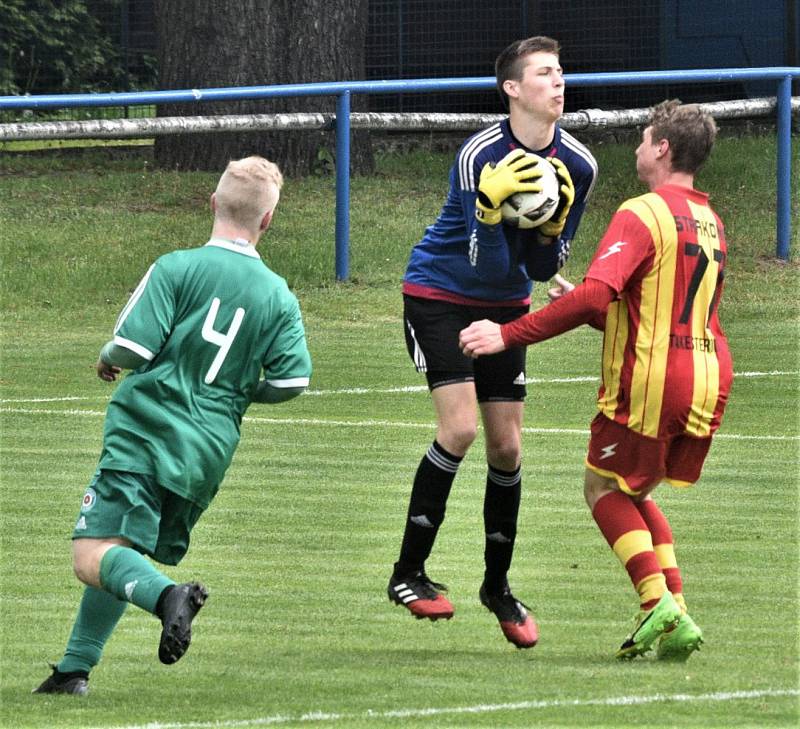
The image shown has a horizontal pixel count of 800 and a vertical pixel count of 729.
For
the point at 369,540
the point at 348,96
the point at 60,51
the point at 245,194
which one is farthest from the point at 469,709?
the point at 60,51

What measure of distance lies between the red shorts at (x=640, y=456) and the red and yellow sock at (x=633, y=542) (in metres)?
0.08

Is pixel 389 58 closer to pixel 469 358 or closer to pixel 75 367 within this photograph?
pixel 75 367

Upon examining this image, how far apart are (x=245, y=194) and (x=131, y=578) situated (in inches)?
49.3

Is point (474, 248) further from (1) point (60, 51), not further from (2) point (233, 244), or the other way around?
(1) point (60, 51)

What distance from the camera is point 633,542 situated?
6.57 m

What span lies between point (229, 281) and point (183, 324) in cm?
20

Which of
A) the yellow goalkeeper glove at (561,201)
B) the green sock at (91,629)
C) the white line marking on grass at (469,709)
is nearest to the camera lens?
the white line marking on grass at (469,709)

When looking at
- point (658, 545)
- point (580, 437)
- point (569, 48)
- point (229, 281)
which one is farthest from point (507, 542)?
point (569, 48)

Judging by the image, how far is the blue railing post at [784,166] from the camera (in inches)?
681

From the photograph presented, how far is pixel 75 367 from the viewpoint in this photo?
46.8 ft

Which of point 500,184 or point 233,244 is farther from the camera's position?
point 500,184

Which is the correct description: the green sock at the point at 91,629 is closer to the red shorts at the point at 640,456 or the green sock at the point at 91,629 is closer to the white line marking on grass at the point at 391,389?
the red shorts at the point at 640,456

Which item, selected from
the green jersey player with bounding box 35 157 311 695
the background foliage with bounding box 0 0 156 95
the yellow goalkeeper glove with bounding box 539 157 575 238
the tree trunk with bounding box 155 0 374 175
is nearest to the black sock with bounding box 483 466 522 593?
the yellow goalkeeper glove with bounding box 539 157 575 238

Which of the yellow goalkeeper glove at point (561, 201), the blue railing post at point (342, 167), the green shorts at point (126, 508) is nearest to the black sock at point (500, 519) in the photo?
the yellow goalkeeper glove at point (561, 201)
